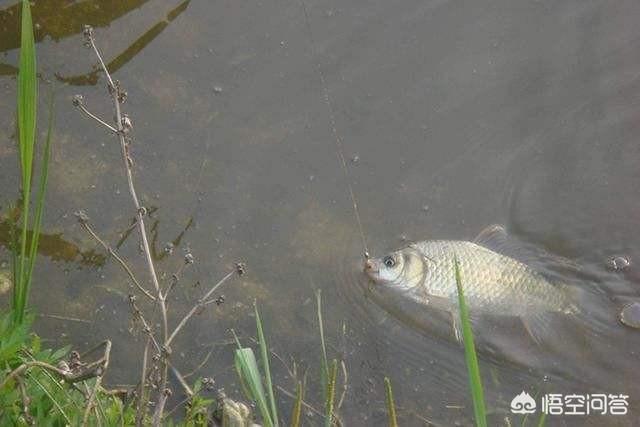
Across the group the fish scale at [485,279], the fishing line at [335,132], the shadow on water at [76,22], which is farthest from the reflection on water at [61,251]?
the fish scale at [485,279]

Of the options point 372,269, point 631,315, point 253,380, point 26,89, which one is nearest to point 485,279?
point 372,269

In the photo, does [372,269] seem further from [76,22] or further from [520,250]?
[76,22]

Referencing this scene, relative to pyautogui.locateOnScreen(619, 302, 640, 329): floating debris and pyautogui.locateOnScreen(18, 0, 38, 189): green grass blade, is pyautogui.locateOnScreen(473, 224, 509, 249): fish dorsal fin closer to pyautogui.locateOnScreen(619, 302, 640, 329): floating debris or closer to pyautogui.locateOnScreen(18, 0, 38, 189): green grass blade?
pyautogui.locateOnScreen(619, 302, 640, 329): floating debris

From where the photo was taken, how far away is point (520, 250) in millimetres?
3730

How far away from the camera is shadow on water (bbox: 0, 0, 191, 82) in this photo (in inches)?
151

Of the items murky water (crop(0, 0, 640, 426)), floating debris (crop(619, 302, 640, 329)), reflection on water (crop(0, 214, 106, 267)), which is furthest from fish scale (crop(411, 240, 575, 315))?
reflection on water (crop(0, 214, 106, 267))

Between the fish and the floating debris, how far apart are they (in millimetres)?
257

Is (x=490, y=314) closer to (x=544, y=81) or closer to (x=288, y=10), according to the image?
(x=544, y=81)

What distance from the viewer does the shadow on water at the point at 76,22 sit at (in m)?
3.84

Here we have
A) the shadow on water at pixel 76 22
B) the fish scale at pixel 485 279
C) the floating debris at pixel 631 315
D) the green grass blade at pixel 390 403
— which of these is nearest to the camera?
the green grass blade at pixel 390 403

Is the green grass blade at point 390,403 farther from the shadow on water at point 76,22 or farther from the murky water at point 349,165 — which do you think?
the shadow on water at point 76,22

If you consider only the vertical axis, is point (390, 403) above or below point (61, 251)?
above

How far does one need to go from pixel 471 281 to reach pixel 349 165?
0.76 meters

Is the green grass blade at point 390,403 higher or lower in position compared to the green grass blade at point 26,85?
lower
